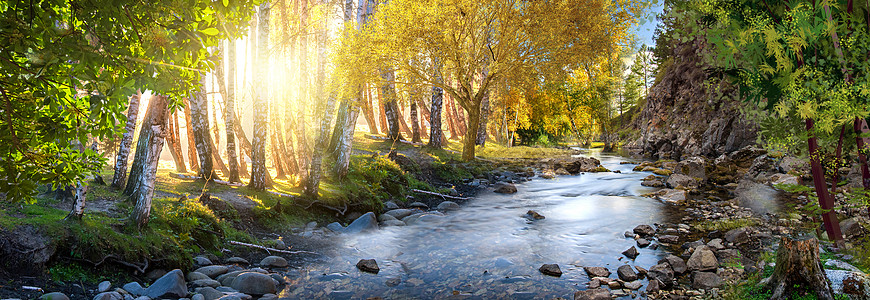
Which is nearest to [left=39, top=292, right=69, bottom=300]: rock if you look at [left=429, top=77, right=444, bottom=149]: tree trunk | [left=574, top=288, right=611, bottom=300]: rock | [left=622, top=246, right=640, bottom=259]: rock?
[left=574, top=288, right=611, bottom=300]: rock

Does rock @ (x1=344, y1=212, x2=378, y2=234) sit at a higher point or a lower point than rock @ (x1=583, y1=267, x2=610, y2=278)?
higher

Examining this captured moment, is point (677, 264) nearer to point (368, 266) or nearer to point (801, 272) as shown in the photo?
point (801, 272)

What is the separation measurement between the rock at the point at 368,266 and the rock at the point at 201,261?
9.21 feet

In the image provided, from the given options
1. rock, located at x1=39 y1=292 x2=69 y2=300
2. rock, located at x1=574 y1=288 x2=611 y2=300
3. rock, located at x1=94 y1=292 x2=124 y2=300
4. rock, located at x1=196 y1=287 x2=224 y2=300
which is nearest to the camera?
rock, located at x1=39 y1=292 x2=69 y2=300

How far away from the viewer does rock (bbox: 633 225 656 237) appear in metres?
12.3

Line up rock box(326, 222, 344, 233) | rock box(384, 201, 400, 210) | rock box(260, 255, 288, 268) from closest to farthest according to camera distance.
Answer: rock box(260, 255, 288, 268)
rock box(326, 222, 344, 233)
rock box(384, 201, 400, 210)

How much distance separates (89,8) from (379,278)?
7.01 meters

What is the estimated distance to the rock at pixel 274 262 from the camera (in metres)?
9.55

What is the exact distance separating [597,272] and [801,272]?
11.2 feet

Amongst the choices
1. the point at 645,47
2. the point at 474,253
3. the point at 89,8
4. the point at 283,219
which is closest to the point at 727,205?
the point at 474,253

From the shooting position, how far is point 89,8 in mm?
3447

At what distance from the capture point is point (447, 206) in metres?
16.8

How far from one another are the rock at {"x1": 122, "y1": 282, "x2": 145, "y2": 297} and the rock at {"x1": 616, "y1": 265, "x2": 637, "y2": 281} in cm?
799

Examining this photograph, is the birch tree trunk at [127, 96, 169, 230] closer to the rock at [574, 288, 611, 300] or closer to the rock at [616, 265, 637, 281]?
the rock at [574, 288, 611, 300]
